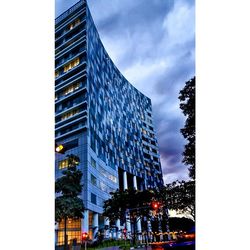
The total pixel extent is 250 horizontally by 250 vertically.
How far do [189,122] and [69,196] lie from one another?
61.0 inches

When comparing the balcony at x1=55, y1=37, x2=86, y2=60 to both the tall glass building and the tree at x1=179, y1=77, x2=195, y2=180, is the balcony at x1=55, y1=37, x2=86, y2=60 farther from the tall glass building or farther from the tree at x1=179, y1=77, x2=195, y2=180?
the tree at x1=179, y1=77, x2=195, y2=180

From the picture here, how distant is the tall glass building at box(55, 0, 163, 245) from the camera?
315 cm

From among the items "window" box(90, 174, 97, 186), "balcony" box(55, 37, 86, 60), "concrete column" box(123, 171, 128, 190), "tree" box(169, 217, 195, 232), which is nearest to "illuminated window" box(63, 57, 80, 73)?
"balcony" box(55, 37, 86, 60)

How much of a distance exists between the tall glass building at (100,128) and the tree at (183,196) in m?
0.18

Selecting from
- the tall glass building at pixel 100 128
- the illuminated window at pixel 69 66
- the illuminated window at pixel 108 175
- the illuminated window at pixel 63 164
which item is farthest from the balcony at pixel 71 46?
the illuminated window at pixel 108 175

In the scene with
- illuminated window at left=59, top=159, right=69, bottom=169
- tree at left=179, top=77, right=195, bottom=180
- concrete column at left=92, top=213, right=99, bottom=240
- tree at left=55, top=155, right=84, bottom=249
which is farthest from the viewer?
illuminated window at left=59, top=159, right=69, bottom=169

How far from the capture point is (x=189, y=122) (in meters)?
2.67

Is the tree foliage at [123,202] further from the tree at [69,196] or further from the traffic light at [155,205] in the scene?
the tree at [69,196]

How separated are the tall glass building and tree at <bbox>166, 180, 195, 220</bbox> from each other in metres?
0.18
